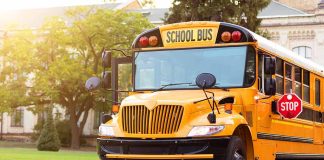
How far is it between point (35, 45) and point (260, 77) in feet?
116

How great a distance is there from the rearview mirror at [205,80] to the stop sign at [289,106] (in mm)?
2580

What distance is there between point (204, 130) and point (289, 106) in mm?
3428

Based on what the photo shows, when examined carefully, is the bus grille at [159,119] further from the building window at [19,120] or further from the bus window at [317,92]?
the building window at [19,120]

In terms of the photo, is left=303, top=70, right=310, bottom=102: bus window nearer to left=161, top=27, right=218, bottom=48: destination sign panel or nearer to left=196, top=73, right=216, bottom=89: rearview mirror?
left=161, top=27, right=218, bottom=48: destination sign panel

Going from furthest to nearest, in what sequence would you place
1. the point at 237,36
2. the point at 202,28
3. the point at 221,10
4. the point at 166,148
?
1. the point at 221,10
2. the point at 202,28
3. the point at 237,36
4. the point at 166,148

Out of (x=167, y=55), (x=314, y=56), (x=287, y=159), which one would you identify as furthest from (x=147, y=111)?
(x=314, y=56)

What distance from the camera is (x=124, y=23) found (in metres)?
45.9

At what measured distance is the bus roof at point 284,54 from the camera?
515 inches

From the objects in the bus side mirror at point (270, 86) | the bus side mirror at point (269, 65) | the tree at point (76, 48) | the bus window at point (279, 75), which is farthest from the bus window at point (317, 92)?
the tree at point (76, 48)

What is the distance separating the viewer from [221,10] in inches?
1341

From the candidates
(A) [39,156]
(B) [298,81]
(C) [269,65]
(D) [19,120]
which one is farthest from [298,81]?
(D) [19,120]

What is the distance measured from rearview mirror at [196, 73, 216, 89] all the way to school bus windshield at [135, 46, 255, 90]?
661 mm

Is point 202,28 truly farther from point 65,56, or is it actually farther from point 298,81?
point 65,56

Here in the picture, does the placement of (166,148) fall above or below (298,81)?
below
